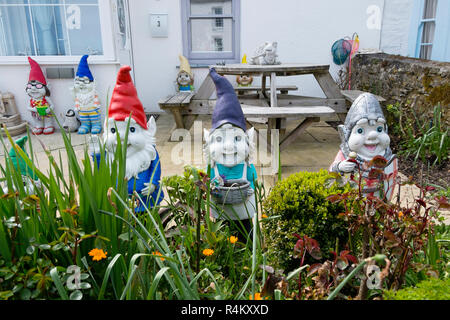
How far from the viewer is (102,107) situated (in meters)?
5.73

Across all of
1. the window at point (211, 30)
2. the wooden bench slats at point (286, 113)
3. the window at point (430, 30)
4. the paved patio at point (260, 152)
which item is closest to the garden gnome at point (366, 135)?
the paved patio at point (260, 152)

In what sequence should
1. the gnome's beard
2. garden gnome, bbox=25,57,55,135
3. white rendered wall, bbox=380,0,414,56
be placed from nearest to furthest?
the gnome's beard < garden gnome, bbox=25,57,55,135 < white rendered wall, bbox=380,0,414,56

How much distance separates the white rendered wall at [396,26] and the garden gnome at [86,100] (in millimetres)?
4906

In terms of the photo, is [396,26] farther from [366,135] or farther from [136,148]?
[136,148]

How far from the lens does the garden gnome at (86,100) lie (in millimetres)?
5094

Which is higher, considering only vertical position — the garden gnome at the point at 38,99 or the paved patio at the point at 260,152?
the garden gnome at the point at 38,99

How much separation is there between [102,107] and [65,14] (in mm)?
1496

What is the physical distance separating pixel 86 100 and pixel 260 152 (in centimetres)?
262

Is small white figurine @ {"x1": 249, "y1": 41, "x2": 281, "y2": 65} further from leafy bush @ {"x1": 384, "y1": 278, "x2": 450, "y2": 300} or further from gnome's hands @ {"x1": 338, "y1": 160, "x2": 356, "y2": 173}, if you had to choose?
leafy bush @ {"x1": 384, "y1": 278, "x2": 450, "y2": 300}

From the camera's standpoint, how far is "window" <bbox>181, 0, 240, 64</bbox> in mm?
6344

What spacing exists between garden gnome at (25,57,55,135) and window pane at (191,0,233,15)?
2751 millimetres

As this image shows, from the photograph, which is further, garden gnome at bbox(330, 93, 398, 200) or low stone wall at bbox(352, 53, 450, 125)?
low stone wall at bbox(352, 53, 450, 125)

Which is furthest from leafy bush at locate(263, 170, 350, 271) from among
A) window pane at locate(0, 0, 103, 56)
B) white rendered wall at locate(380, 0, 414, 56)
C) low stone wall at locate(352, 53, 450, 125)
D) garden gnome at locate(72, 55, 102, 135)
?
white rendered wall at locate(380, 0, 414, 56)

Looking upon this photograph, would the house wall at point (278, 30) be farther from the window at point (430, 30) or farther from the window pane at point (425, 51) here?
the window pane at point (425, 51)
